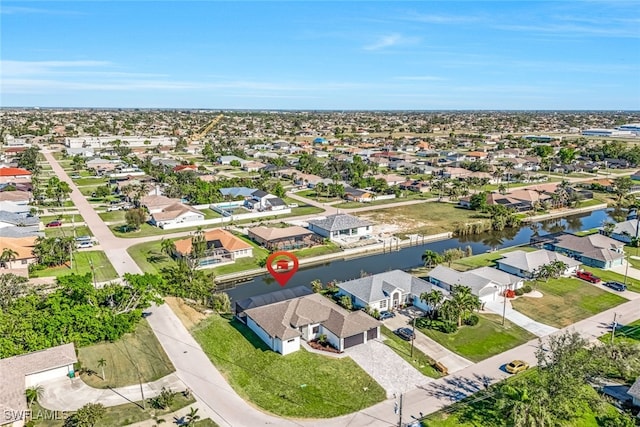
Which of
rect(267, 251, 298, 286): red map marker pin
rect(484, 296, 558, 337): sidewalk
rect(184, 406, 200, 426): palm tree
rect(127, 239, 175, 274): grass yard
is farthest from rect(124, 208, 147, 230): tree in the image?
rect(484, 296, 558, 337): sidewalk

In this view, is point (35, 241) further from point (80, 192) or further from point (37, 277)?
point (80, 192)

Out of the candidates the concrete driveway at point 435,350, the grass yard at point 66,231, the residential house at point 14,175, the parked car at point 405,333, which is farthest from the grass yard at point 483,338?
the residential house at point 14,175

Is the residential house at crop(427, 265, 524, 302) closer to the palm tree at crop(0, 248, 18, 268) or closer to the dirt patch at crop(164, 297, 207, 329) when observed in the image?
the dirt patch at crop(164, 297, 207, 329)

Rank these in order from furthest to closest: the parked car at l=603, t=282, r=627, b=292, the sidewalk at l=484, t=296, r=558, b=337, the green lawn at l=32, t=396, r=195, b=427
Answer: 1. the parked car at l=603, t=282, r=627, b=292
2. the sidewalk at l=484, t=296, r=558, b=337
3. the green lawn at l=32, t=396, r=195, b=427

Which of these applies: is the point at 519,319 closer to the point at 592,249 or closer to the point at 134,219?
the point at 592,249

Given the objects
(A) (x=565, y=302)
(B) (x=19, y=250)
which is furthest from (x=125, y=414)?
(A) (x=565, y=302)

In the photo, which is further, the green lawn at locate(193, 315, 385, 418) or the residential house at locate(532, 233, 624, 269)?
the residential house at locate(532, 233, 624, 269)

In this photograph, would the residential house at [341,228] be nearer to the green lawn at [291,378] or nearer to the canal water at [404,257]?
the canal water at [404,257]
